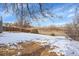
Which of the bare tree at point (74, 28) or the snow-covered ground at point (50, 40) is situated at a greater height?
the bare tree at point (74, 28)

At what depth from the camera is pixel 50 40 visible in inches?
43.3

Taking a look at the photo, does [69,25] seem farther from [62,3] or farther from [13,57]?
[13,57]

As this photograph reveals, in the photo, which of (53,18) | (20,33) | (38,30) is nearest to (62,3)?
(53,18)

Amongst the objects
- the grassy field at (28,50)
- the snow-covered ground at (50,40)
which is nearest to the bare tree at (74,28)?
the snow-covered ground at (50,40)

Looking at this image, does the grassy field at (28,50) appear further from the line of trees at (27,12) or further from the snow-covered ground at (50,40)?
the line of trees at (27,12)

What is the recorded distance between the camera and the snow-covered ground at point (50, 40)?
1089mm

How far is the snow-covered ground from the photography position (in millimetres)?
1089

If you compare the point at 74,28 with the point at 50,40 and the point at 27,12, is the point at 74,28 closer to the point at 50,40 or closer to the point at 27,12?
the point at 50,40

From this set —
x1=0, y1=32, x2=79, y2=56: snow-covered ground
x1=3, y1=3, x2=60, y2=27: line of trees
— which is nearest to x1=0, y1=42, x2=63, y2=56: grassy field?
x1=0, y1=32, x2=79, y2=56: snow-covered ground

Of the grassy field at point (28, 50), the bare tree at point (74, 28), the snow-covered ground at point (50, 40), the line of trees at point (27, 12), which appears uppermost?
the line of trees at point (27, 12)

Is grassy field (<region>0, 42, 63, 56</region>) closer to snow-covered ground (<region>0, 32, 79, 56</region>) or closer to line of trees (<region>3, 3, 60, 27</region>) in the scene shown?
snow-covered ground (<region>0, 32, 79, 56</region>)

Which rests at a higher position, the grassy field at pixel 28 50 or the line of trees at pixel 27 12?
the line of trees at pixel 27 12

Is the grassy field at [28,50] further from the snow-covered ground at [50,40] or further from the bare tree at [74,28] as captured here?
the bare tree at [74,28]

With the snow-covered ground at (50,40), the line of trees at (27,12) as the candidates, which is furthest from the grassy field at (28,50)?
the line of trees at (27,12)
